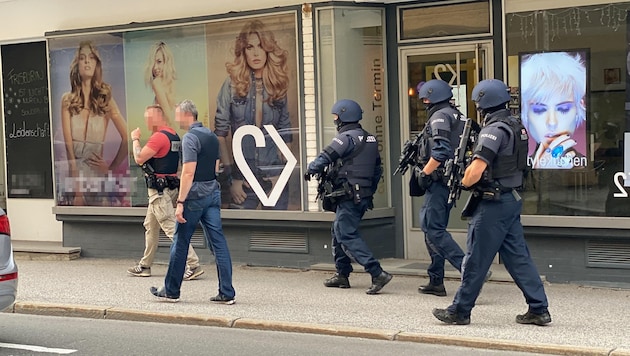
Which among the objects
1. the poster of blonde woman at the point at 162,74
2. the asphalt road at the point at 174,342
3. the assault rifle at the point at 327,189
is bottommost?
the asphalt road at the point at 174,342

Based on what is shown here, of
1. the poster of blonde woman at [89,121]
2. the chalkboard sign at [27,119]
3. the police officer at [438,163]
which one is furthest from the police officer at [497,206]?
the chalkboard sign at [27,119]

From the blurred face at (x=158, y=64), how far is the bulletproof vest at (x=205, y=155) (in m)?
3.46

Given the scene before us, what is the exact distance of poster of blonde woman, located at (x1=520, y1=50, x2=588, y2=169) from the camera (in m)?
10.5

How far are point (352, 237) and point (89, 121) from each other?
5.01 meters

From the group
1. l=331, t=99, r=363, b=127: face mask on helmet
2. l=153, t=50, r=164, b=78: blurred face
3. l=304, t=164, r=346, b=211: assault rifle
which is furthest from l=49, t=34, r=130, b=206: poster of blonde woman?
l=331, t=99, r=363, b=127: face mask on helmet

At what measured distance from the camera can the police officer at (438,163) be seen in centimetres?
944

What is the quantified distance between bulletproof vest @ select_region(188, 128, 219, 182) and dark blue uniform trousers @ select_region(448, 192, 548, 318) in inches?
107

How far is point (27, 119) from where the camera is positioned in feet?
48.2

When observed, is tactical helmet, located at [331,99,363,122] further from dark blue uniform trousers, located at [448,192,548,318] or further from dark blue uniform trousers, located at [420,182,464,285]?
dark blue uniform trousers, located at [448,192,548,318]

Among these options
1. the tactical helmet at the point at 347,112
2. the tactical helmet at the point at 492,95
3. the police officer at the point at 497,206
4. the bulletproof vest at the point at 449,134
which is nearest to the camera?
the police officer at the point at 497,206

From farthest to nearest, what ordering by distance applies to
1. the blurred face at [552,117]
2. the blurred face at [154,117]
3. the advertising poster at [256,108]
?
the advertising poster at [256,108] < the blurred face at [154,117] < the blurred face at [552,117]

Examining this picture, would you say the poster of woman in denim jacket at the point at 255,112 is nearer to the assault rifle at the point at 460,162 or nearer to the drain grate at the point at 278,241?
the drain grate at the point at 278,241

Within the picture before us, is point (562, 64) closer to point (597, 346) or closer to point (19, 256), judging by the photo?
point (597, 346)

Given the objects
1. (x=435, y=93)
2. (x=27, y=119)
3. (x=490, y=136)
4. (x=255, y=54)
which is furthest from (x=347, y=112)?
(x=27, y=119)
